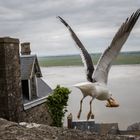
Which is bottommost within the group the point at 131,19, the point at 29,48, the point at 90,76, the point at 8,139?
the point at 8,139

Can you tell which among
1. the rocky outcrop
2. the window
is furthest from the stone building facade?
the rocky outcrop

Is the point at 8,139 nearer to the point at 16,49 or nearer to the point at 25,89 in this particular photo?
the point at 16,49

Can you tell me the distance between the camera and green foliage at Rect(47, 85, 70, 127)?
55.3 feet

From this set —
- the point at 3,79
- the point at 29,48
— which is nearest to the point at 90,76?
the point at 3,79

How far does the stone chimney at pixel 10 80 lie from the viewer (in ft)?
45.1

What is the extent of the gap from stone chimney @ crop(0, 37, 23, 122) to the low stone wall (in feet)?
2.88

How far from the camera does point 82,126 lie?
13062 millimetres

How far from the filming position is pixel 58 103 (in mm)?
16781

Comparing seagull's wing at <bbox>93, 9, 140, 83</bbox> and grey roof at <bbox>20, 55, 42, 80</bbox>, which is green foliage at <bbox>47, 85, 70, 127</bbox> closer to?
grey roof at <bbox>20, 55, 42, 80</bbox>

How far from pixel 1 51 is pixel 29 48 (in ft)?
20.5

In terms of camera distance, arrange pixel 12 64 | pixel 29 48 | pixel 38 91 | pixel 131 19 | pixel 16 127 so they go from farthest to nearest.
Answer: pixel 29 48
pixel 38 91
pixel 12 64
pixel 131 19
pixel 16 127

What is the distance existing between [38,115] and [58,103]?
2.76 feet

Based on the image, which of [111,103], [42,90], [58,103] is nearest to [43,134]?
[111,103]

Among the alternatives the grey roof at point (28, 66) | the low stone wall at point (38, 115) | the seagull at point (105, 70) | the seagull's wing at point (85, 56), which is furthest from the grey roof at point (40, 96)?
the seagull at point (105, 70)
